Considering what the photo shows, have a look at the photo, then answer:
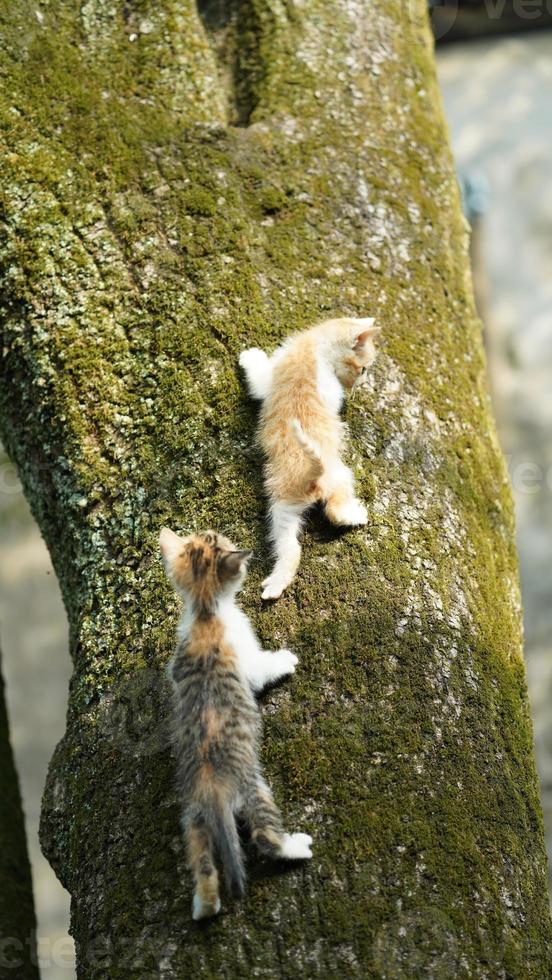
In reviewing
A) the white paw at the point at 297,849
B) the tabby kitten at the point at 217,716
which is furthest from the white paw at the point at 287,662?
the white paw at the point at 297,849

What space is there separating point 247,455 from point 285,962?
1305mm

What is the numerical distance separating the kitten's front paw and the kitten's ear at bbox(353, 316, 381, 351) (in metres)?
0.57

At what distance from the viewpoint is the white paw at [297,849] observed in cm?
198

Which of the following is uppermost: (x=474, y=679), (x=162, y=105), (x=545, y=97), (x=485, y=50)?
(x=485, y=50)

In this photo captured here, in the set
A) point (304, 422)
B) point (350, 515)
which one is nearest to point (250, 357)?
point (304, 422)

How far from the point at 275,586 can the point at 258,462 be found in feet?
1.41

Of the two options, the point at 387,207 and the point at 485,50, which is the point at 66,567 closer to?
the point at 387,207

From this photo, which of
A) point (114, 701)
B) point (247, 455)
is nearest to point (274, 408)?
point (247, 455)

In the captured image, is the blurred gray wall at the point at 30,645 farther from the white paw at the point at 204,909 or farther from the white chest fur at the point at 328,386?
the white paw at the point at 204,909

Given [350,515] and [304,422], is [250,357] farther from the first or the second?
[350,515]

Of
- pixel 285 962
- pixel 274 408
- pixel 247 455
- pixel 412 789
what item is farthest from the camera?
pixel 274 408

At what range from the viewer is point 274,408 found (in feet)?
9.29

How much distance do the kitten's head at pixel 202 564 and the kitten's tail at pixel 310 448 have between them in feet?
1.21

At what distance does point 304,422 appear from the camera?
Result: 2885 mm
